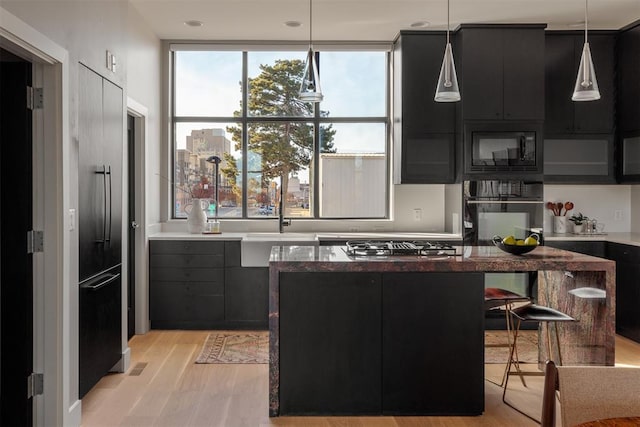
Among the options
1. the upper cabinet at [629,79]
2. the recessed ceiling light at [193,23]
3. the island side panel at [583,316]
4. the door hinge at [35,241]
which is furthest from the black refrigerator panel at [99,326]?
the upper cabinet at [629,79]

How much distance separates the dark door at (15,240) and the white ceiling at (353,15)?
2095mm

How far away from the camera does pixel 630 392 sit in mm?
1447

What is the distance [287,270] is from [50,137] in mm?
1380

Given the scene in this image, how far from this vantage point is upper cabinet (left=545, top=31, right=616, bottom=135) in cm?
507

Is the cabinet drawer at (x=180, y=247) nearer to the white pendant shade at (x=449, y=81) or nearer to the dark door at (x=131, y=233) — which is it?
the dark door at (x=131, y=233)

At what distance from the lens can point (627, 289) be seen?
183 inches

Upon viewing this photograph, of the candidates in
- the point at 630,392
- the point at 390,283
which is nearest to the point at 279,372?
the point at 390,283

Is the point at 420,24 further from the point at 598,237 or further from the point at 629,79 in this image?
the point at 598,237

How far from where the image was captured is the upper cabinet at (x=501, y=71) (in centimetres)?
485

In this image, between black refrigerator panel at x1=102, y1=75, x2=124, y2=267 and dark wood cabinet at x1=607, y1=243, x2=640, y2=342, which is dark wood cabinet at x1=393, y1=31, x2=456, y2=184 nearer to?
dark wood cabinet at x1=607, y1=243, x2=640, y2=342

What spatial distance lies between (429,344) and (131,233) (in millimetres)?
2884

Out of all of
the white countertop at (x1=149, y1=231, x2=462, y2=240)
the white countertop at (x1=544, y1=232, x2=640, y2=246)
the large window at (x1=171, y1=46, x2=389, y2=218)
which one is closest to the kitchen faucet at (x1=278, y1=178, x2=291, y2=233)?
the large window at (x1=171, y1=46, x2=389, y2=218)

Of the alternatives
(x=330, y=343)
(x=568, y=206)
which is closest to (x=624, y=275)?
(x=568, y=206)

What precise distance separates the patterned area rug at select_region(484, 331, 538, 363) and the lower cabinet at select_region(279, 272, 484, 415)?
1164 mm
